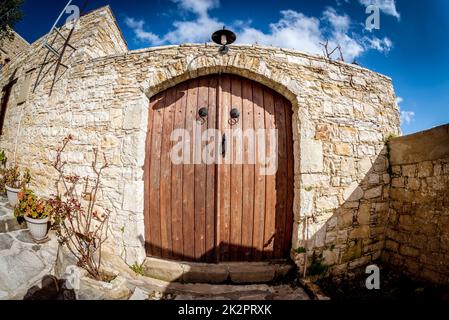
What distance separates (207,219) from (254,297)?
113 centimetres

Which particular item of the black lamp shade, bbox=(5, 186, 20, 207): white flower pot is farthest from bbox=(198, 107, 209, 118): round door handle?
bbox=(5, 186, 20, 207): white flower pot

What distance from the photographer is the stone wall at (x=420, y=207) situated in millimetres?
2561

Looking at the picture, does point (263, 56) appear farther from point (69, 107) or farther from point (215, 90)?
point (69, 107)

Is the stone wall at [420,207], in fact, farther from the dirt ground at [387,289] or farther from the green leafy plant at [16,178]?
the green leafy plant at [16,178]

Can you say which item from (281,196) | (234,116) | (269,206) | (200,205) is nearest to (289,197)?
(281,196)

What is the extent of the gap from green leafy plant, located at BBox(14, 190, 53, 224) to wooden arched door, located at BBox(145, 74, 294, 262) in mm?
1610

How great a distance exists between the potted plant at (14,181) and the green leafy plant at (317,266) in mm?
5221

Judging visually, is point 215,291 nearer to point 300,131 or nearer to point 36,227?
point 300,131

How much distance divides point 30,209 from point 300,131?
13.7 feet

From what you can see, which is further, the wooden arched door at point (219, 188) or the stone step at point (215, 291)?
the wooden arched door at point (219, 188)

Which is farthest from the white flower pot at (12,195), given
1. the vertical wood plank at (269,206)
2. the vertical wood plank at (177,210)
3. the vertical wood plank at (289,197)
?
the vertical wood plank at (289,197)

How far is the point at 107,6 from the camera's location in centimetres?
423

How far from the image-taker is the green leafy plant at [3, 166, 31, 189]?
3.75 meters
